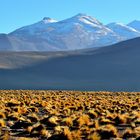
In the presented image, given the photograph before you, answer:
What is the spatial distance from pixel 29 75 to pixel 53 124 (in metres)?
142

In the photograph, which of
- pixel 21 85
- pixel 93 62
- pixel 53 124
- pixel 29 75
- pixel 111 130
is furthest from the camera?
Answer: pixel 93 62

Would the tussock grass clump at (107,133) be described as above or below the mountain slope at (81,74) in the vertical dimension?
below

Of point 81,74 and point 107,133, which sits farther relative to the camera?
point 81,74

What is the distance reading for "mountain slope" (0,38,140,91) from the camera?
140 meters

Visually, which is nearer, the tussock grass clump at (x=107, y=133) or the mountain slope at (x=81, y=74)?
the tussock grass clump at (x=107, y=133)

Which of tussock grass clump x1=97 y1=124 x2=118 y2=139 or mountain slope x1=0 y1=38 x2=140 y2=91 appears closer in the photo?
tussock grass clump x1=97 y1=124 x2=118 y2=139

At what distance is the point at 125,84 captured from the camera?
469ft

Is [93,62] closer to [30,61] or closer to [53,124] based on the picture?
[30,61]

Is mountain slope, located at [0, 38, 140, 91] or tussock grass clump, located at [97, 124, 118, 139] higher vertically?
mountain slope, located at [0, 38, 140, 91]

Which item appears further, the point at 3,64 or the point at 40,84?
the point at 3,64

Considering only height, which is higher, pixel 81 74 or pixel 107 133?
pixel 81 74

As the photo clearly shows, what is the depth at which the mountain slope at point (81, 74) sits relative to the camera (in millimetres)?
140500

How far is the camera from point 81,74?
166 m

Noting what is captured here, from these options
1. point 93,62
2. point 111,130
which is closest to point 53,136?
point 111,130
